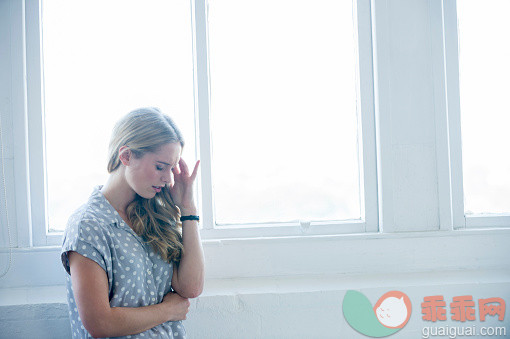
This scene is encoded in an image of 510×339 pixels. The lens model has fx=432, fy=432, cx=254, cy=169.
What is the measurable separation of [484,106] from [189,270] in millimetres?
1565

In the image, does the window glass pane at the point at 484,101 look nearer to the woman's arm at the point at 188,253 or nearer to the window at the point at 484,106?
the window at the point at 484,106

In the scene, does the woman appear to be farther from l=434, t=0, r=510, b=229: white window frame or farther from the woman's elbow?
l=434, t=0, r=510, b=229: white window frame

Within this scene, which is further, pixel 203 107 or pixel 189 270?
pixel 203 107

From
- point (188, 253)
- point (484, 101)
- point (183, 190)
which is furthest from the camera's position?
point (484, 101)

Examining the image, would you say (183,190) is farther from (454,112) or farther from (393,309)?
(454,112)

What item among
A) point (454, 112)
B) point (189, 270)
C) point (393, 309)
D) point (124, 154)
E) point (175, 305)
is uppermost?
point (454, 112)

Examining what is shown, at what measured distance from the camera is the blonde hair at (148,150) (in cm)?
130

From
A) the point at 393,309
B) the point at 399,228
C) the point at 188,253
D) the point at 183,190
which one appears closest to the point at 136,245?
the point at 188,253

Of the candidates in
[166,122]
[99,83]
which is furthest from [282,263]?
[99,83]

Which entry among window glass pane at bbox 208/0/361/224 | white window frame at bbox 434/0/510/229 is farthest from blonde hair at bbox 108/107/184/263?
white window frame at bbox 434/0/510/229

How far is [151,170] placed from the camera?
132 cm

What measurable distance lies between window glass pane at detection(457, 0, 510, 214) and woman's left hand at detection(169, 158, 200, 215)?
1.31m

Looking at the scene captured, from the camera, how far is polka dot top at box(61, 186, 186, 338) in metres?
1.18

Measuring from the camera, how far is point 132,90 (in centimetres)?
190
